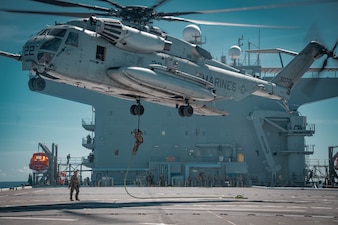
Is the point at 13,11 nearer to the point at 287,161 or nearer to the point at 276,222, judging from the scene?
the point at 276,222

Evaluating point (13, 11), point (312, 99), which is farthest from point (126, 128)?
point (13, 11)

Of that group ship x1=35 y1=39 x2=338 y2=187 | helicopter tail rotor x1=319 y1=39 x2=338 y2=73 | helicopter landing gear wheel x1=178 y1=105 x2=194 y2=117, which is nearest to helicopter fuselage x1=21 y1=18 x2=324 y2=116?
helicopter landing gear wheel x1=178 y1=105 x2=194 y2=117

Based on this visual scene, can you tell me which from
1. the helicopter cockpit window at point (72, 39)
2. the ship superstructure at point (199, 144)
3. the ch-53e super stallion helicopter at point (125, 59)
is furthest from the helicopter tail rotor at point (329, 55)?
the helicopter cockpit window at point (72, 39)

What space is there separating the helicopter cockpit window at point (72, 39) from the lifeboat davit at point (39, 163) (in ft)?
114

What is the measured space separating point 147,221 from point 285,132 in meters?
39.8

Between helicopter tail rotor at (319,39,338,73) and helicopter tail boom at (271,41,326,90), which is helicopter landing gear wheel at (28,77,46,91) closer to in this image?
helicopter tail boom at (271,41,326,90)

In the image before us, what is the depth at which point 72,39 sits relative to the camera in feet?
68.4

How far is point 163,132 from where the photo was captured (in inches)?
1893

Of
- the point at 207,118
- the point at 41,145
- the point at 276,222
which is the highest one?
the point at 207,118

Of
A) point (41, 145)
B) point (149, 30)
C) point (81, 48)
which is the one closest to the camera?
point (81, 48)

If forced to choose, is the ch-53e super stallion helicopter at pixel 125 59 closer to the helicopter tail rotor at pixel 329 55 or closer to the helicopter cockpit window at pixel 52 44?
the helicopter cockpit window at pixel 52 44

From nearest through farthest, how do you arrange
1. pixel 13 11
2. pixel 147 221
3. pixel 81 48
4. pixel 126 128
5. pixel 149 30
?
pixel 147 221 < pixel 13 11 < pixel 81 48 < pixel 149 30 < pixel 126 128

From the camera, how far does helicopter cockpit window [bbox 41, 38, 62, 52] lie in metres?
20.3

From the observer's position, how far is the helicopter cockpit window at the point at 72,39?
20.8 meters
